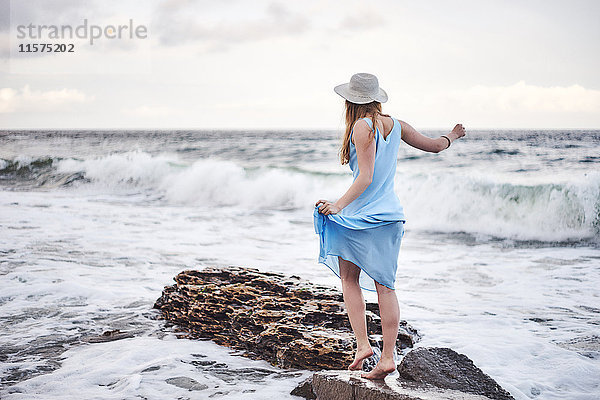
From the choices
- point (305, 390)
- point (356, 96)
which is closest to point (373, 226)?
point (356, 96)

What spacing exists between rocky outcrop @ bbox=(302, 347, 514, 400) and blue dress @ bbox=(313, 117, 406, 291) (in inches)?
22.2

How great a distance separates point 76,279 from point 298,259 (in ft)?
10.1

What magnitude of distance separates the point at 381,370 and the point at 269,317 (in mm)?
1446

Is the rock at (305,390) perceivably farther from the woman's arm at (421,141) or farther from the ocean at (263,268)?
the woman's arm at (421,141)

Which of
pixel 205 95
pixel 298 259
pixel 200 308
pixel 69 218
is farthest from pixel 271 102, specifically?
pixel 200 308

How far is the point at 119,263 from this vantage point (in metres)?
7.49

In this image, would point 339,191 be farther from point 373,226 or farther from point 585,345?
point 373,226

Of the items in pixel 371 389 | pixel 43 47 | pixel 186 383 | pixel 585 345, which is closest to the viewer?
pixel 371 389

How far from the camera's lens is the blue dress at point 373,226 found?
324 cm

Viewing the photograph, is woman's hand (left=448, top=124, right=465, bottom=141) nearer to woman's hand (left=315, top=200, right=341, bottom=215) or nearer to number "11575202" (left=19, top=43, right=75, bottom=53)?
woman's hand (left=315, top=200, right=341, bottom=215)

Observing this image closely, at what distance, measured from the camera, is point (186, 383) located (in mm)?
3838

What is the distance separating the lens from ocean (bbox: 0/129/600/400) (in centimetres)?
404

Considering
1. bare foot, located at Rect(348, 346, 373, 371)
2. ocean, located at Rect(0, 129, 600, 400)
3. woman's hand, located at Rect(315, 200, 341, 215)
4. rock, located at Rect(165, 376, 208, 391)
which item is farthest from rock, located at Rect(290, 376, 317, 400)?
woman's hand, located at Rect(315, 200, 341, 215)

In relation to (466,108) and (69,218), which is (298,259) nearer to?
(69,218)
